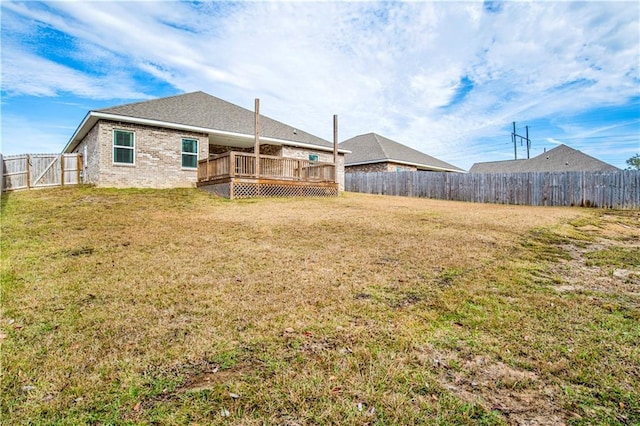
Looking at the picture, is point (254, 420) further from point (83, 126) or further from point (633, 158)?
point (633, 158)

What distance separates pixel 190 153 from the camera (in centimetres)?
1650

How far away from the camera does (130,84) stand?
18.4 meters

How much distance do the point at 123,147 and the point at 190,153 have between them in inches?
118

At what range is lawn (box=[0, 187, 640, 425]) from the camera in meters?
2.15

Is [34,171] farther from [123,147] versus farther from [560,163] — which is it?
[560,163]

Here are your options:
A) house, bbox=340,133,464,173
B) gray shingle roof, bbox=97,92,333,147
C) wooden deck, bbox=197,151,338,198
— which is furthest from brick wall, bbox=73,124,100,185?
house, bbox=340,133,464,173

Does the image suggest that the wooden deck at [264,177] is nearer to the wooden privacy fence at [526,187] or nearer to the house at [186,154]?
the house at [186,154]

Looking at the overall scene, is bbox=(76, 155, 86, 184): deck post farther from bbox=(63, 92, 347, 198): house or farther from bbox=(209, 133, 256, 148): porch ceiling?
bbox=(209, 133, 256, 148): porch ceiling

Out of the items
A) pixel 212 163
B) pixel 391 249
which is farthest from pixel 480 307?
pixel 212 163

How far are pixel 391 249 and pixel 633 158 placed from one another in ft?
186

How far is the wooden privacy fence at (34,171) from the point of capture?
15.5 meters

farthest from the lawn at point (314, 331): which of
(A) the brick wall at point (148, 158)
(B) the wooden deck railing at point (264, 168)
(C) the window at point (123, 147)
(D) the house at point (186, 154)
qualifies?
(C) the window at point (123, 147)

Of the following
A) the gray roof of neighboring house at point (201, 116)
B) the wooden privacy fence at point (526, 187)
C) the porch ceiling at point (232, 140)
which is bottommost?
the wooden privacy fence at point (526, 187)

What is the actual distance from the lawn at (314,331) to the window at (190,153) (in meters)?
9.95
